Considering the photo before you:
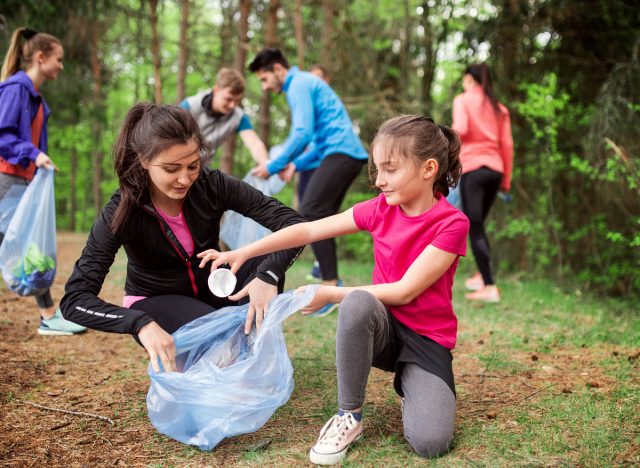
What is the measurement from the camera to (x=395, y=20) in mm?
9617

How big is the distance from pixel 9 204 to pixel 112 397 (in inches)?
61.5

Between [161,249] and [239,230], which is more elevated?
[161,249]

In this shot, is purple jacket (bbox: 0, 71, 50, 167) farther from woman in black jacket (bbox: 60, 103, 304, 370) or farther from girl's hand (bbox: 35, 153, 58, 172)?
woman in black jacket (bbox: 60, 103, 304, 370)

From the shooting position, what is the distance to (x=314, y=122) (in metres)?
4.40

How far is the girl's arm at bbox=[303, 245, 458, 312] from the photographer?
2035mm

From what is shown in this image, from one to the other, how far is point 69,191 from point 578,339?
20.8 metres

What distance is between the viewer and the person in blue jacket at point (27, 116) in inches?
134

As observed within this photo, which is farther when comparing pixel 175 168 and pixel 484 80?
pixel 484 80

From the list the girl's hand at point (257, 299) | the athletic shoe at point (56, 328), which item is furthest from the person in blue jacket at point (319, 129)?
the girl's hand at point (257, 299)

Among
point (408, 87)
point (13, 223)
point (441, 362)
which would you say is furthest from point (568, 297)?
point (408, 87)

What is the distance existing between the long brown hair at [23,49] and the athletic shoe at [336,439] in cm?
303

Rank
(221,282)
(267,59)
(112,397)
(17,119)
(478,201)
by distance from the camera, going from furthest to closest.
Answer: (478,201) < (267,59) < (17,119) < (112,397) < (221,282)

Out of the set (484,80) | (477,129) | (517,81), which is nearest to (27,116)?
(477,129)

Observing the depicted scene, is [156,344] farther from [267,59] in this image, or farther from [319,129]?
[267,59]
